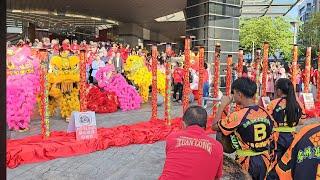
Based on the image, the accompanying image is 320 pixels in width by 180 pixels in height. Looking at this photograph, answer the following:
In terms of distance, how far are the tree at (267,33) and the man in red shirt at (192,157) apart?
37.8 metres

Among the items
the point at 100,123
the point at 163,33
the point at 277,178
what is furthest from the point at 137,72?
the point at 163,33

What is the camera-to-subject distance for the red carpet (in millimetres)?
6279

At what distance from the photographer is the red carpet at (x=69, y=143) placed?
247 inches

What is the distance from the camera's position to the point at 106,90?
11.9 m

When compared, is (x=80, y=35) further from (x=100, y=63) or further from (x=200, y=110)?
(x=200, y=110)

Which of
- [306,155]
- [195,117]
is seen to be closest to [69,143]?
[195,117]

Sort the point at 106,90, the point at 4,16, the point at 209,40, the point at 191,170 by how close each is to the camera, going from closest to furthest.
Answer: the point at 4,16
the point at 191,170
the point at 106,90
the point at 209,40

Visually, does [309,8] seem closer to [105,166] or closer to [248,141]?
[105,166]

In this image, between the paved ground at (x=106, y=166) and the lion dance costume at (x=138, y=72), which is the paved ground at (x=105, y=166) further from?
the lion dance costume at (x=138, y=72)

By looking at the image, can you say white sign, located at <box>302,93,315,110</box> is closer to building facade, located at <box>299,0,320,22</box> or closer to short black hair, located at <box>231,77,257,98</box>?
short black hair, located at <box>231,77,257,98</box>

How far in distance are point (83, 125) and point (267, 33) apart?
115 ft

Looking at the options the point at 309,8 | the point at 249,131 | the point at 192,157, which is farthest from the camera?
the point at 309,8

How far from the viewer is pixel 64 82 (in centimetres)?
931

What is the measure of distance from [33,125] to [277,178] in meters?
7.85
